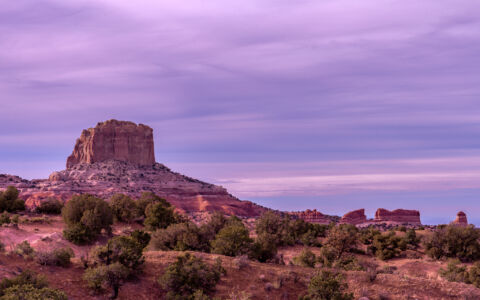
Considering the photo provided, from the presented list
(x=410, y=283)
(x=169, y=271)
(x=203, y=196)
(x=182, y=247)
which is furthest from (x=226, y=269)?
(x=203, y=196)

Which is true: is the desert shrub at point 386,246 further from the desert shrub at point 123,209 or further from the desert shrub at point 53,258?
the desert shrub at point 53,258

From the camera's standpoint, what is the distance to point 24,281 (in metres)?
19.7

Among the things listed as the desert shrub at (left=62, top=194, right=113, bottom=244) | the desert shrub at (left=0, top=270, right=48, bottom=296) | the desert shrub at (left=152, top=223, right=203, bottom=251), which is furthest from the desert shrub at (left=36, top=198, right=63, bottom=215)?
the desert shrub at (left=0, top=270, right=48, bottom=296)

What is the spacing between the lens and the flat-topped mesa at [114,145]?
467 ft

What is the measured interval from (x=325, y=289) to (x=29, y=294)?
44.9 feet

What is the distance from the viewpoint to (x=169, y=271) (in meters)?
23.2

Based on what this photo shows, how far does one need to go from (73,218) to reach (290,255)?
70.9 ft

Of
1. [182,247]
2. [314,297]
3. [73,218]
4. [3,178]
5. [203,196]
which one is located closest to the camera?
[314,297]

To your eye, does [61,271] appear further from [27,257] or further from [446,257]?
[446,257]

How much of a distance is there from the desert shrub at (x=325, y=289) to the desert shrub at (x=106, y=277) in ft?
31.0

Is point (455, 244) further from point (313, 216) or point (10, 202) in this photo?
point (313, 216)

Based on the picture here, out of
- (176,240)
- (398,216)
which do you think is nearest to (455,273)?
(176,240)

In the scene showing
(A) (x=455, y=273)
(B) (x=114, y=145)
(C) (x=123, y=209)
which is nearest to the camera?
(A) (x=455, y=273)

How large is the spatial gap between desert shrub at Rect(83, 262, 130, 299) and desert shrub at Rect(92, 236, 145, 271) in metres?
1.18
